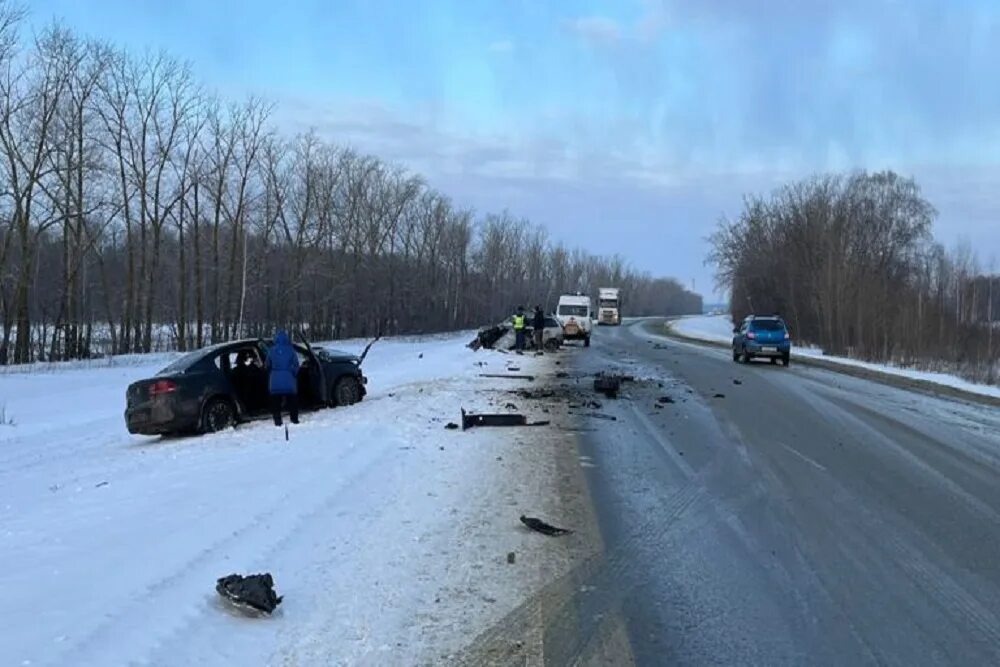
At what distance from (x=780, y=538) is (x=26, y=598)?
5.54 m

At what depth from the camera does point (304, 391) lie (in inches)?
610

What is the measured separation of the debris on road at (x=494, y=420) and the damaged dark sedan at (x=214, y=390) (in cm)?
332

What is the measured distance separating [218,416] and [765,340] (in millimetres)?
22990

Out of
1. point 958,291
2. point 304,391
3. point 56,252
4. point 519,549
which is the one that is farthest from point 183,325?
point 519,549

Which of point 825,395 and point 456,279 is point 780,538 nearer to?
point 825,395

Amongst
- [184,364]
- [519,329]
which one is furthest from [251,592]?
[519,329]

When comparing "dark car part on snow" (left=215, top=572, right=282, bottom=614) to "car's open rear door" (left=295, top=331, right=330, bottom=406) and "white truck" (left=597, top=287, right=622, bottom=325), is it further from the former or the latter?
"white truck" (left=597, top=287, right=622, bottom=325)

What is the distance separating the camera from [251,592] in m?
4.95

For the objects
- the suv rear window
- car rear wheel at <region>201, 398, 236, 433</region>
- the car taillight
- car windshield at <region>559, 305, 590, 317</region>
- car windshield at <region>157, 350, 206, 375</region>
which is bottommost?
car rear wheel at <region>201, 398, 236, 433</region>

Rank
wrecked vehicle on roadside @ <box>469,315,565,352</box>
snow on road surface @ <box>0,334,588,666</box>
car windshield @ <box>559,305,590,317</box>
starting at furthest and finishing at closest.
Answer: car windshield @ <box>559,305,590,317</box> < wrecked vehicle on roadside @ <box>469,315,565,352</box> < snow on road surface @ <box>0,334,588,666</box>

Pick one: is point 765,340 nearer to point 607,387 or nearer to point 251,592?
point 607,387

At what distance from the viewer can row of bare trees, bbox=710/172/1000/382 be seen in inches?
1252

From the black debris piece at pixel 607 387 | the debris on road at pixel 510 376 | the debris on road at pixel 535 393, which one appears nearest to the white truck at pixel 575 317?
the debris on road at pixel 510 376

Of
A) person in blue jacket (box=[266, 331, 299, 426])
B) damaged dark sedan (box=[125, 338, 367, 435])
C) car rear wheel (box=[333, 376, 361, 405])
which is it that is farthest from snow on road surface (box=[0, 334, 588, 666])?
car rear wheel (box=[333, 376, 361, 405])
